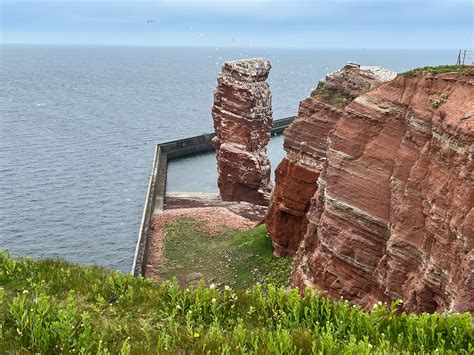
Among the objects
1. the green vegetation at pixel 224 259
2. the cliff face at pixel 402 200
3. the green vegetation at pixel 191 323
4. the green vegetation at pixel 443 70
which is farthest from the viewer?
the green vegetation at pixel 224 259

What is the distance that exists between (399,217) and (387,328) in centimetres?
814

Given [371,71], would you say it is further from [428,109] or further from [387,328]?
[387,328]

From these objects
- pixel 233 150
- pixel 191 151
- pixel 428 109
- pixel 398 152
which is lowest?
pixel 191 151

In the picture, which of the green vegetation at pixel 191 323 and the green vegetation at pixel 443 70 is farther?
the green vegetation at pixel 443 70

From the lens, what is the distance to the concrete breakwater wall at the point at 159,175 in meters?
39.2

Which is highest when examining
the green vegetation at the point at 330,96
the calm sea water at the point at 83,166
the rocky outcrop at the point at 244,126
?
the green vegetation at the point at 330,96

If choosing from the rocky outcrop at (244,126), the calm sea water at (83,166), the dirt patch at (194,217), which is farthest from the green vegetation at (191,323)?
the rocky outcrop at (244,126)

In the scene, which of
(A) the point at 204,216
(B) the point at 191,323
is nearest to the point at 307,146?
(A) the point at 204,216

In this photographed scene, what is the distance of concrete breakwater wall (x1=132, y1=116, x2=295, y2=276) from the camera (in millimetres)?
39250

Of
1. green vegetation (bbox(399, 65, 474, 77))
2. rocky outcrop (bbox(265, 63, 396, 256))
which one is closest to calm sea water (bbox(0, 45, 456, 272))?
rocky outcrop (bbox(265, 63, 396, 256))

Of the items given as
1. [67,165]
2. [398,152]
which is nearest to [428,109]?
[398,152]

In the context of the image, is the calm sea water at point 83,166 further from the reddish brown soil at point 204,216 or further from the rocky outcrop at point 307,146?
the rocky outcrop at point 307,146

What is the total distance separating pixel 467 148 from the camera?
1442cm

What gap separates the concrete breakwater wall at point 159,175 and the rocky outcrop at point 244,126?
8695mm
